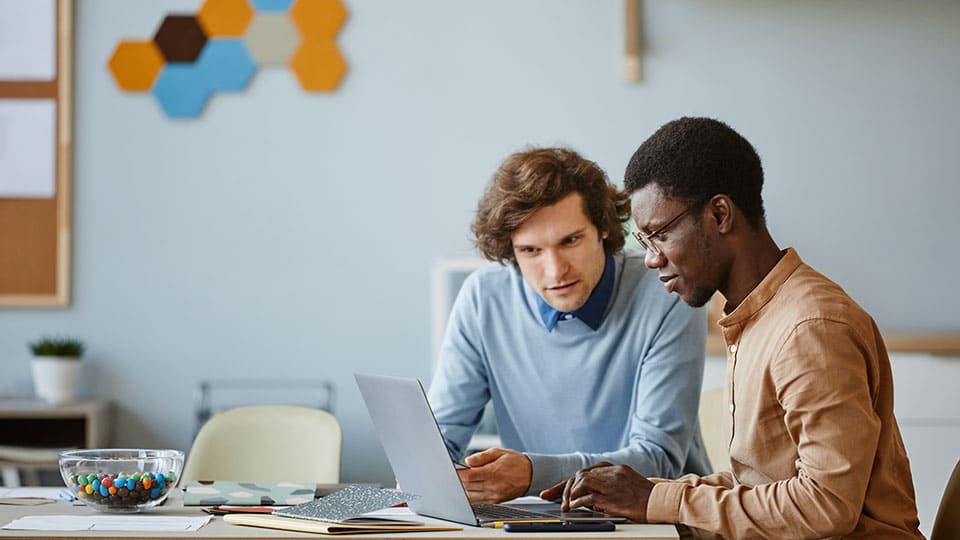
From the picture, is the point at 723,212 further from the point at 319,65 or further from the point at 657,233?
the point at 319,65

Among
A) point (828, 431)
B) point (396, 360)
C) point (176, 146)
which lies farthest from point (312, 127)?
point (828, 431)

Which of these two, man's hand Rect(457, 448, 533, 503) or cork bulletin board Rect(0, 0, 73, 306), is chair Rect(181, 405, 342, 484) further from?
cork bulletin board Rect(0, 0, 73, 306)

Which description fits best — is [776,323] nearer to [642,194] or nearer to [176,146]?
[642,194]

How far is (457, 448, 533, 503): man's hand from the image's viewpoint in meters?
1.68

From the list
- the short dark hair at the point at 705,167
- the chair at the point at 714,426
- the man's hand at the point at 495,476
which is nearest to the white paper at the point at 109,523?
the man's hand at the point at 495,476

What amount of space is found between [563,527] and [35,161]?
2.95 meters

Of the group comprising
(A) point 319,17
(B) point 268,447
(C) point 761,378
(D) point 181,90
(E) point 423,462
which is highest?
(A) point 319,17

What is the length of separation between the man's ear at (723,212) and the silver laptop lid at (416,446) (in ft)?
1.39

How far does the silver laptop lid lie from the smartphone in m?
0.06

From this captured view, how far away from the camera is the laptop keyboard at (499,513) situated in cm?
152

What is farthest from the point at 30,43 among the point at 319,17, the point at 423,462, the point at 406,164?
the point at 423,462

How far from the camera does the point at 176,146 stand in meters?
3.85

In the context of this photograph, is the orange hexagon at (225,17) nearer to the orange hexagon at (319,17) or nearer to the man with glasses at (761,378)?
the orange hexagon at (319,17)

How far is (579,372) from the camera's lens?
2078 mm
